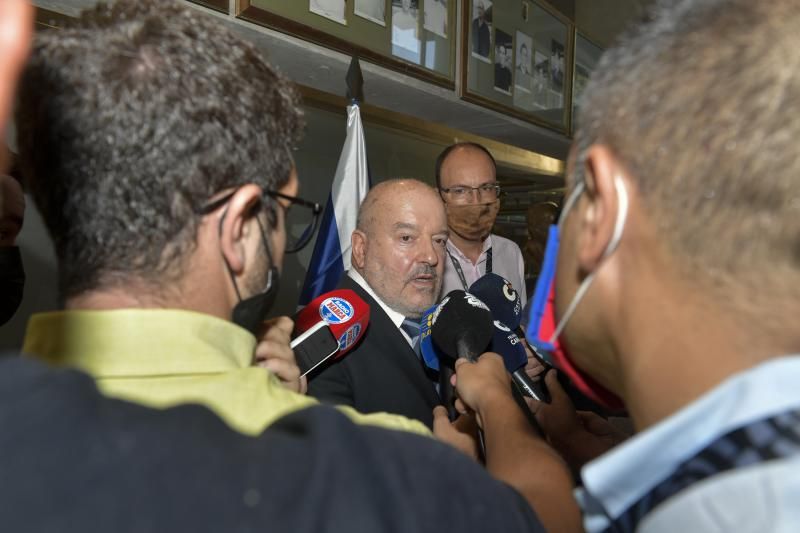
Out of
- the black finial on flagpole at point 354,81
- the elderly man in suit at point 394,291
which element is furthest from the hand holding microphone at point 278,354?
the black finial on flagpole at point 354,81

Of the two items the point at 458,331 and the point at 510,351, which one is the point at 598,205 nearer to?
the point at 458,331

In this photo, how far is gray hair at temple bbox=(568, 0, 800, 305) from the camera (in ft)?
1.45

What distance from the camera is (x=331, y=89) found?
9.18 ft

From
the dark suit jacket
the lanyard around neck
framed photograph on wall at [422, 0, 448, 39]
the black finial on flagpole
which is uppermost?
framed photograph on wall at [422, 0, 448, 39]

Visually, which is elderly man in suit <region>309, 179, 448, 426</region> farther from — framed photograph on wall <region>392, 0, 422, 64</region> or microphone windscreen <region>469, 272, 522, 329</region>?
framed photograph on wall <region>392, 0, 422, 64</region>

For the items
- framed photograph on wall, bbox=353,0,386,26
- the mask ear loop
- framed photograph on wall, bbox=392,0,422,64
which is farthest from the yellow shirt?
framed photograph on wall, bbox=392,0,422,64

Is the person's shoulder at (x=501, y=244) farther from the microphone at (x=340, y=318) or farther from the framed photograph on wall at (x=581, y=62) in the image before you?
the framed photograph on wall at (x=581, y=62)

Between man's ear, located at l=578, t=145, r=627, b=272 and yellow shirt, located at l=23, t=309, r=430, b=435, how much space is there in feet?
1.08

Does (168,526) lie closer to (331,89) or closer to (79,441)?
(79,441)

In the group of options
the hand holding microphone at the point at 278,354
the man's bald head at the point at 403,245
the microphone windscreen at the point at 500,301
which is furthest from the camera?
the man's bald head at the point at 403,245

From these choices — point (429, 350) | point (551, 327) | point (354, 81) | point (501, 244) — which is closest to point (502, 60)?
point (501, 244)

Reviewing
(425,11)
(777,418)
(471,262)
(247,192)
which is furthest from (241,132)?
(425,11)

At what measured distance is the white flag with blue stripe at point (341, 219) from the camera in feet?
8.09

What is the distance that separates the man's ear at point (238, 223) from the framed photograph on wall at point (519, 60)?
253 cm
